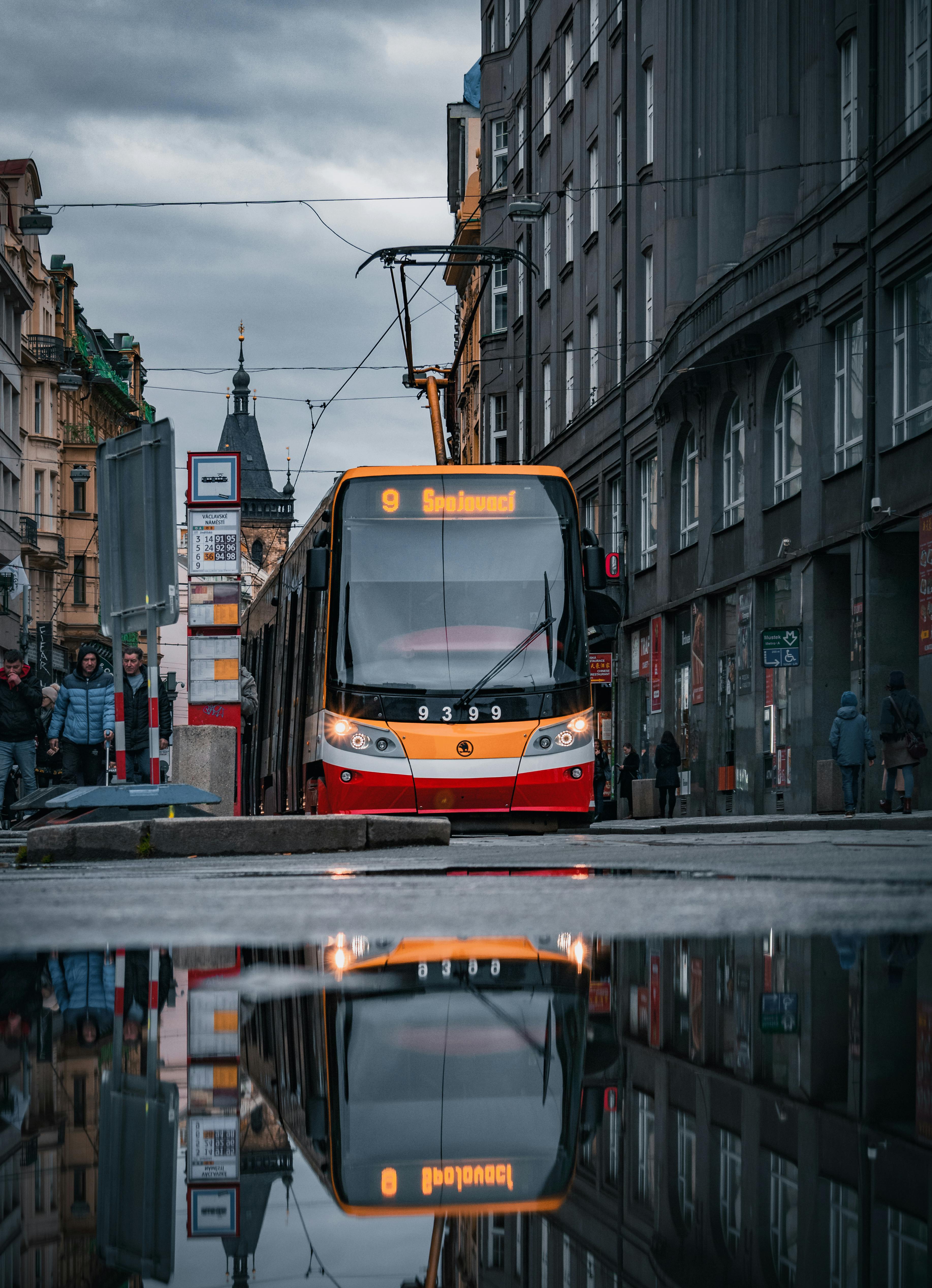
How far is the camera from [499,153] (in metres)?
53.4

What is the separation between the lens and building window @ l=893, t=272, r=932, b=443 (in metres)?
21.9

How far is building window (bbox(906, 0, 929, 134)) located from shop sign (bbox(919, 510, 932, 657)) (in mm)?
4978

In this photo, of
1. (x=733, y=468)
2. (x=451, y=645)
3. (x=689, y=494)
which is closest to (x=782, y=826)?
(x=451, y=645)

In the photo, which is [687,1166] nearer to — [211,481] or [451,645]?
[451,645]

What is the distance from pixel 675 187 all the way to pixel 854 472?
1120 cm

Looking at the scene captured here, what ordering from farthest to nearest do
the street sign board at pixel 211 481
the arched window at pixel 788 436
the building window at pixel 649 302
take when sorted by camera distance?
the building window at pixel 649 302 → the arched window at pixel 788 436 → the street sign board at pixel 211 481

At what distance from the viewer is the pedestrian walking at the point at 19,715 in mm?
17734

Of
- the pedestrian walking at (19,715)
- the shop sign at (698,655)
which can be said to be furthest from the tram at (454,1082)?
the shop sign at (698,655)

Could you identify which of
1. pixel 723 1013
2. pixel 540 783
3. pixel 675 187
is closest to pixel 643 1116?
pixel 723 1013

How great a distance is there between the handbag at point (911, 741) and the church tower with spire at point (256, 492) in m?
134

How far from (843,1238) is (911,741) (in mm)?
19615

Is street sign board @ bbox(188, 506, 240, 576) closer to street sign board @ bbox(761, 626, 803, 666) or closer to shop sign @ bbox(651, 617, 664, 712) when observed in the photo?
street sign board @ bbox(761, 626, 803, 666)

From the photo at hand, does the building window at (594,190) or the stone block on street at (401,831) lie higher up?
the building window at (594,190)

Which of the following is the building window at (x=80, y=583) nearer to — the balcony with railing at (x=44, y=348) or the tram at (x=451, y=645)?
the balcony with railing at (x=44, y=348)
